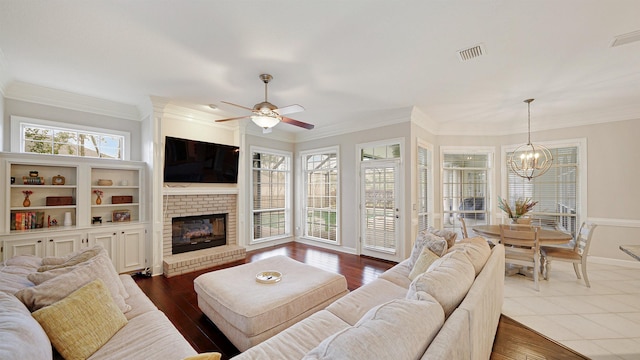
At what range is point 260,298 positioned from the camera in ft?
6.89

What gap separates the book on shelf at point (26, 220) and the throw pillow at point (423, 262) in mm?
4969

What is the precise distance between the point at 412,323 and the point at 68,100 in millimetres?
5274

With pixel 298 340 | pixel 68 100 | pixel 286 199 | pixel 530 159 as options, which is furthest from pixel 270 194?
pixel 530 159

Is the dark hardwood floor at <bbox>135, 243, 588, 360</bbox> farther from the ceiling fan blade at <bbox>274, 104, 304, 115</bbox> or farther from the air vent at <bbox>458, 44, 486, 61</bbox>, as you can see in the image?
the air vent at <bbox>458, 44, 486, 61</bbox>

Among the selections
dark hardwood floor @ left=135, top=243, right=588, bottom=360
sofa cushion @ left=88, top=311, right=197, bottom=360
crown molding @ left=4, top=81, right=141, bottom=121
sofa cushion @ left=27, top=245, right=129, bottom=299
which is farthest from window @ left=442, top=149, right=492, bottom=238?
crown molding @ left=4, top=81, right=141, bottom=121

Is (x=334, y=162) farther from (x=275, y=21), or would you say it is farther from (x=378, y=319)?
(x=378, y=319)

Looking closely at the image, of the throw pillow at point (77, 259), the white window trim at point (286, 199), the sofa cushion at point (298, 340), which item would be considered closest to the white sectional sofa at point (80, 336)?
the throw pillow at point (77, 259)

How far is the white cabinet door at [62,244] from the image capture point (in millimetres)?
3191

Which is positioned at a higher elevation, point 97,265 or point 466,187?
point 466,187

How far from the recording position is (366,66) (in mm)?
2818

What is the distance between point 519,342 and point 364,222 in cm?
294

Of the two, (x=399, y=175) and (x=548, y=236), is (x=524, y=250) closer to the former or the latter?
(x=548, y=236)

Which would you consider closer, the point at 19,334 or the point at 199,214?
the point at 19,334

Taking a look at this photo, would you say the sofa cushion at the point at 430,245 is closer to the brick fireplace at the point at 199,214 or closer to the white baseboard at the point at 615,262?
the brick fireplace at the point at 199,214
